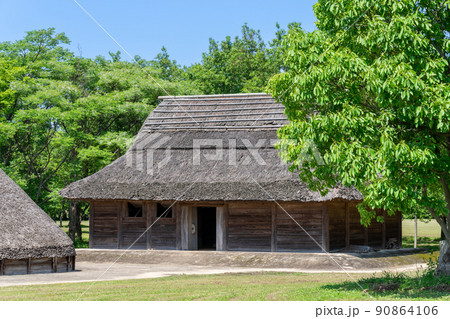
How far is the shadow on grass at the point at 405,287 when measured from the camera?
1241 centimetres

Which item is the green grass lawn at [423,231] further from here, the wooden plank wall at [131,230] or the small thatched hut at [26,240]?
the small thatched hut at [26,240]

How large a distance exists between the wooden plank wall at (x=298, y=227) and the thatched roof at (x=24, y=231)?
884cm

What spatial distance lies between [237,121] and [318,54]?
53.3ft

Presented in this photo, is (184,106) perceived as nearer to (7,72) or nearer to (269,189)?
(269,189)

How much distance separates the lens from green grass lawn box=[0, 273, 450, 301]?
12.4m

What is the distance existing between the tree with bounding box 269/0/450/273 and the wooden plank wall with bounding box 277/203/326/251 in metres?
10.5

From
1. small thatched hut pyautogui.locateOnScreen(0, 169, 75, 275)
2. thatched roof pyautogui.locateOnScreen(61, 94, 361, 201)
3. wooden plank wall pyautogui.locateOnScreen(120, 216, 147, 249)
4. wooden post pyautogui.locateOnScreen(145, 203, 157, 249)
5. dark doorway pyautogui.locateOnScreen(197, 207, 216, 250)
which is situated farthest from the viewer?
dark doorway pyautogui.locateOnScreen(197, 207, 216, 250)

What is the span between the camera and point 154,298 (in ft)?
40.8

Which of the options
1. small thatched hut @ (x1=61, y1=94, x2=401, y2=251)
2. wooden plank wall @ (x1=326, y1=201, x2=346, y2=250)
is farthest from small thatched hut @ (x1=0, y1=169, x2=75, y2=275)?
wooden plank wall @ (x1=326, y1=201, x2=346, y2=250)

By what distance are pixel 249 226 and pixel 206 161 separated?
374 cm

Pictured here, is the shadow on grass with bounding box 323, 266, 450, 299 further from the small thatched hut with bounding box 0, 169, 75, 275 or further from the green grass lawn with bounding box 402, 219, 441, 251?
the green grass lawn with bounding box 402, 219, 441, 251

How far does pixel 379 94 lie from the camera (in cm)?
1197

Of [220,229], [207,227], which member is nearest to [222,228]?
[220,229]

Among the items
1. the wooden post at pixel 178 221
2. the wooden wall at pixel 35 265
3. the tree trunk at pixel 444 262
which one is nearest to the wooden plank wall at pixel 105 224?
the wooden post at pixel 178 221
